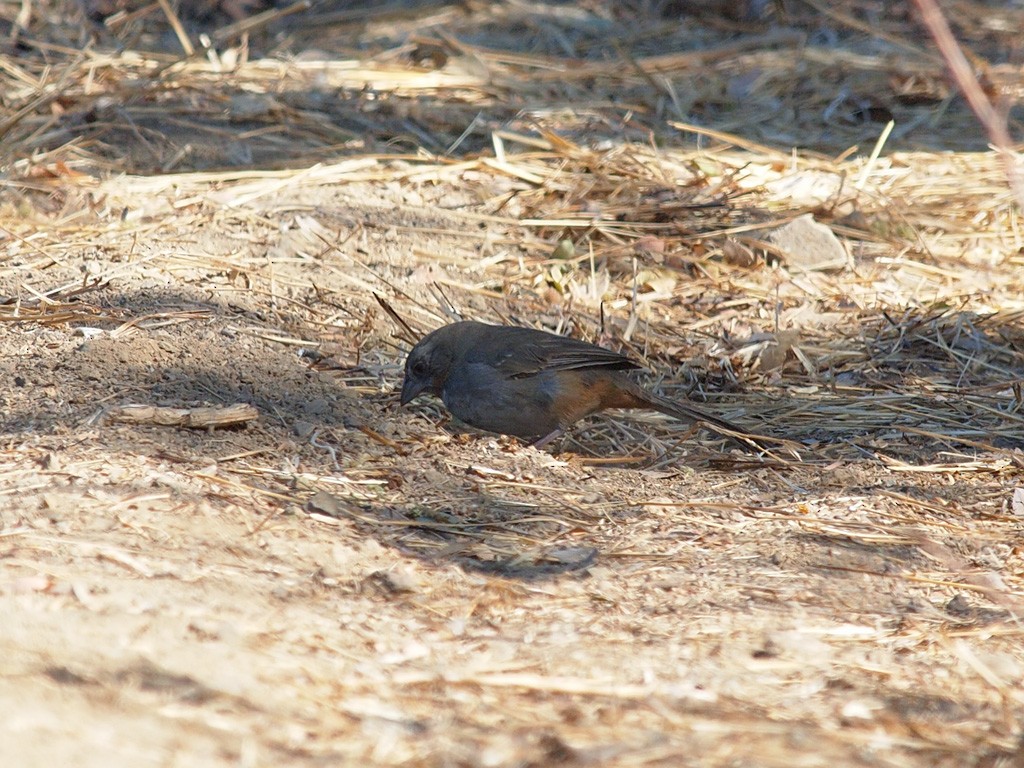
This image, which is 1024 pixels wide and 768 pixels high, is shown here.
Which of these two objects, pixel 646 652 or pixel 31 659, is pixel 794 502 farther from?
pixel 31 659

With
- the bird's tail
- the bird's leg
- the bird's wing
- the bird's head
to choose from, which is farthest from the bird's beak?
the bird's tail

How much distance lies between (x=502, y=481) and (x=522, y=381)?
803mm

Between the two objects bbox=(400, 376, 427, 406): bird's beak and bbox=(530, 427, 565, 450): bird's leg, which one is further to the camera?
bbox=(530, 427, 565, 450): bird's leg

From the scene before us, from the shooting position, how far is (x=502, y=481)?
4203 millimetres

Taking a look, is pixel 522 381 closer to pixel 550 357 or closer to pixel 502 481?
pixel 550 357

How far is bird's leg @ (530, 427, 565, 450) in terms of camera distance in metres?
4.97

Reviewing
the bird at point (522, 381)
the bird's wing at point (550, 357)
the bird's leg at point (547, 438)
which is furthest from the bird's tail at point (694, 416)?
the bird's leg at point (547, 438)

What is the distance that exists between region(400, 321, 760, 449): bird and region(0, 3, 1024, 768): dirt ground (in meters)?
0.17

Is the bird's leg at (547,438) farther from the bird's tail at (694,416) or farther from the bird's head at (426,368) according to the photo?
the bird's head at (426,368)

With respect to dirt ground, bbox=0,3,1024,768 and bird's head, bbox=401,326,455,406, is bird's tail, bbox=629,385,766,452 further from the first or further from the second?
bird's head, bbox=401,326,455,406

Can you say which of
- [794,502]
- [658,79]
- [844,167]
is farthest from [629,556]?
[658,79]

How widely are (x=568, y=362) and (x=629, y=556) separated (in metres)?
1.43

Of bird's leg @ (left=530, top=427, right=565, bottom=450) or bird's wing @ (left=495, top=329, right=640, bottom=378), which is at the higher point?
bird's wing @ (left=495, top=329, right=640, bottom=378)

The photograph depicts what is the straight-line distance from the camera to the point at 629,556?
363cm
